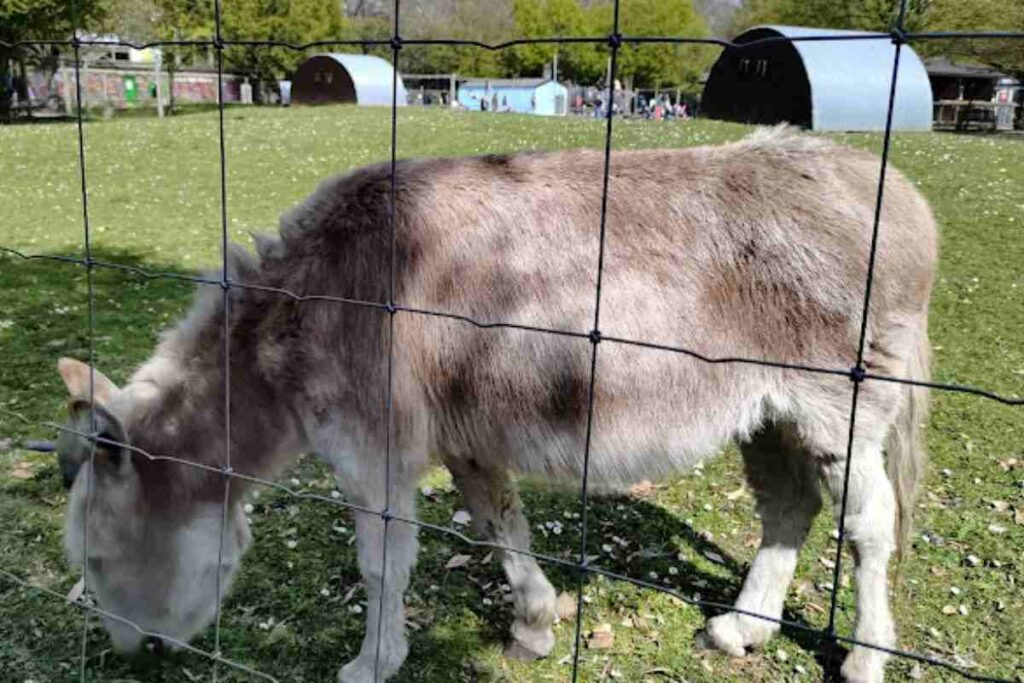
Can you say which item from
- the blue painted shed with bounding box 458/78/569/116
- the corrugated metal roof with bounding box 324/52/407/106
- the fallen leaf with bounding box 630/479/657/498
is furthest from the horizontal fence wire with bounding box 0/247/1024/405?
the blue painted shed with bounding box 458/78/569/116

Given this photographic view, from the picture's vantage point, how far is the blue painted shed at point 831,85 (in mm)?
23766

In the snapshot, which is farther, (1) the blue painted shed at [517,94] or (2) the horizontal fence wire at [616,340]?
(1) the blue painted shed at [517,94]

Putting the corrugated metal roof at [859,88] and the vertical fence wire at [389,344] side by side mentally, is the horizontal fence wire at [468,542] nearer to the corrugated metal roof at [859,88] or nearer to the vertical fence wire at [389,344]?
the vertical fence wire at [389,344]

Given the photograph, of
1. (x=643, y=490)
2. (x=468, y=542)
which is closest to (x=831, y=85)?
(x=643, y=490)

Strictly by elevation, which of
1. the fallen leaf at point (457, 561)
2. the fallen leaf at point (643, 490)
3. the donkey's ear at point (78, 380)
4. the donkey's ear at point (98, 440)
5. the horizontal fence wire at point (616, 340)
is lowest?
the fallen leaf at point (457, 561)

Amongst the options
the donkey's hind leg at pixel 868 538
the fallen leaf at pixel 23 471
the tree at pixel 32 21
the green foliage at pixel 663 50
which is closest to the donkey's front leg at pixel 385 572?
the donkey's hind leg at pixel 868 538

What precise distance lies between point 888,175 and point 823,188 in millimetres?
315

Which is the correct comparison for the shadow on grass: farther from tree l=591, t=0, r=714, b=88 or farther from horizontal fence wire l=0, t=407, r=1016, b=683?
tree l=591, t=0, r=714, b=88

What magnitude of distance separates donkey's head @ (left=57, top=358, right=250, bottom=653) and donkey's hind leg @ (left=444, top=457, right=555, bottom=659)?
884mm

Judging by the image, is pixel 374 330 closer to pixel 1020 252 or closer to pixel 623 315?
pixel 623 315

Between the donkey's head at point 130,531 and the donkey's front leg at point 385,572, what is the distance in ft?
1.55

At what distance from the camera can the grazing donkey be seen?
2830 millimetres

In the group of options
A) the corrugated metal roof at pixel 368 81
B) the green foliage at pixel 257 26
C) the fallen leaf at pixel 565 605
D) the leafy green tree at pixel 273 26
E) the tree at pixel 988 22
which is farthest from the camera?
the leafy green tree at pixel 273 26

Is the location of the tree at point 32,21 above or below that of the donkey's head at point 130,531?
above
